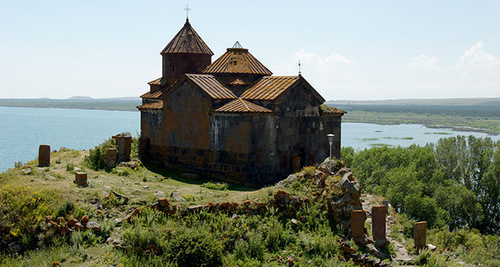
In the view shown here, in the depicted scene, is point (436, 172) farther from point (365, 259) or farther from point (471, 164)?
point (365, 259)

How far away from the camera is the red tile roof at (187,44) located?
2345 cm

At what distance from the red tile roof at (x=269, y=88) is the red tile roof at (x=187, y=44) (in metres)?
4.10

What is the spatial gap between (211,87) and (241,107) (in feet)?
6.00

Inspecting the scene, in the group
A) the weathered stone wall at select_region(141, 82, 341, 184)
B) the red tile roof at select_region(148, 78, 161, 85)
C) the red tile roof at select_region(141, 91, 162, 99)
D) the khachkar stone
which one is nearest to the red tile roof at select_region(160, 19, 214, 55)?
the red tile roof at select_region(148, 78, 161, 85)

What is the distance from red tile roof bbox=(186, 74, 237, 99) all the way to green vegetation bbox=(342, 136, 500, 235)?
46.8 ft

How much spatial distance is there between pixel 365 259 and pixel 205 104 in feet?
29.1

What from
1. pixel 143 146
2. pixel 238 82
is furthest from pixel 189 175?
pixel 238 82

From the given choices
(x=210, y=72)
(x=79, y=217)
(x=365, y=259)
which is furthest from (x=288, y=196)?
(x=210, y=72)

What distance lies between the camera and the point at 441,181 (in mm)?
34281

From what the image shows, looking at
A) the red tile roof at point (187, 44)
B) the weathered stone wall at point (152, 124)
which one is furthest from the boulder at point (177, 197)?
the red tile roof at point (187, 44)

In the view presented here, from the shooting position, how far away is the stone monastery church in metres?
18.9

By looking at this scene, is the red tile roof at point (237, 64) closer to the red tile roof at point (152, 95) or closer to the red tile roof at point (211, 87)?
the red tile roof at point (211, 87)

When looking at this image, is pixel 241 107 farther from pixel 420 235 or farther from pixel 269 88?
pixel 420 235

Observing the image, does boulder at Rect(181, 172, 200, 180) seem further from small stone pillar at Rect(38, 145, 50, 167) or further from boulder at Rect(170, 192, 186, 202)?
small stone pillar at Rect(38, 145, 50, 167)
